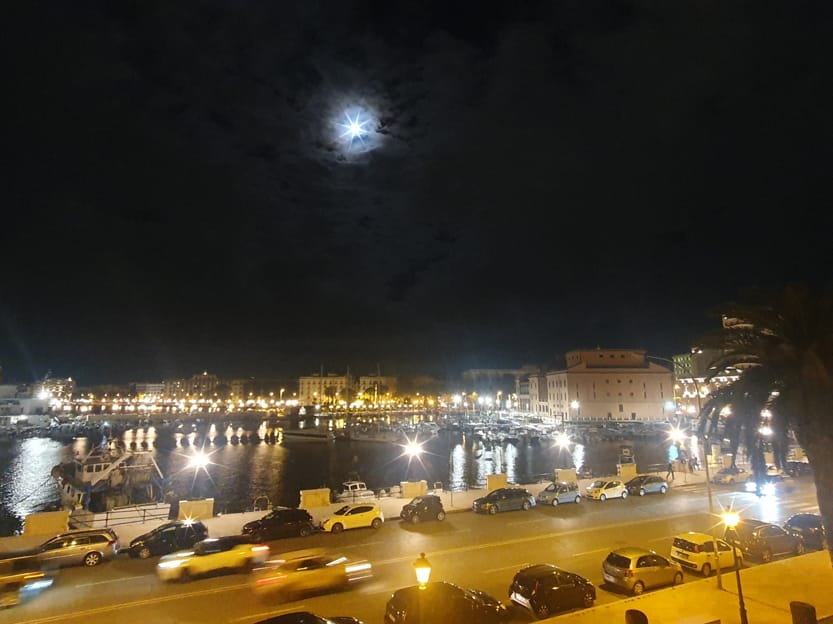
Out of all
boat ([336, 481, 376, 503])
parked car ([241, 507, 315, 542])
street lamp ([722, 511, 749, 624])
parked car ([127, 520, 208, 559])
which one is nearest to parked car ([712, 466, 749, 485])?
street lamp ([722, 511, 749, 624])

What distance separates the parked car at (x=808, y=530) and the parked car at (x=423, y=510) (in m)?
12.2

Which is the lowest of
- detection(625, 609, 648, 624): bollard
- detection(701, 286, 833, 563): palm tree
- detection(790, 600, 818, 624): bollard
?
detection(790, 600, 818, 624): bollard

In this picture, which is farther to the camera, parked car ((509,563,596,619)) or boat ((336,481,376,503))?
boat ((336,481,376,503))

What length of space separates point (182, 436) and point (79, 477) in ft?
221

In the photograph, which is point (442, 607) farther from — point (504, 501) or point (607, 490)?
point (607, 490)

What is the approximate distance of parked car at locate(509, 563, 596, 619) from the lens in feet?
35.6

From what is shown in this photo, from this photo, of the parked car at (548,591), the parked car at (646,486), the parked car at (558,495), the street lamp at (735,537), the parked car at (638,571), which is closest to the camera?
the street lamp at (735,537)

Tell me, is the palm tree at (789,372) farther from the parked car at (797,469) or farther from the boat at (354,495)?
the parked car at (797,469)

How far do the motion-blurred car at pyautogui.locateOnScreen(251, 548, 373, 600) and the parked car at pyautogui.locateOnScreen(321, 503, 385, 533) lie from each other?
5.67 metres

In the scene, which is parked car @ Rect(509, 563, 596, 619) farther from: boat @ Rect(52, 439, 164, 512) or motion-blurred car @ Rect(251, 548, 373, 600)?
boat @ Rect(52, 439, 164, 512)

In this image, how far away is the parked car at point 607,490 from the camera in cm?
2381

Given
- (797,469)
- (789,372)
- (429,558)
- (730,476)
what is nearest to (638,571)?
(429,558)

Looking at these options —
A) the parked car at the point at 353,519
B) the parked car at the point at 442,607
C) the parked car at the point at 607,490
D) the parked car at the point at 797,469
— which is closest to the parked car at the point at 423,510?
the parked car at the point at 353,519

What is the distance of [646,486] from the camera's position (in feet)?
82.1
